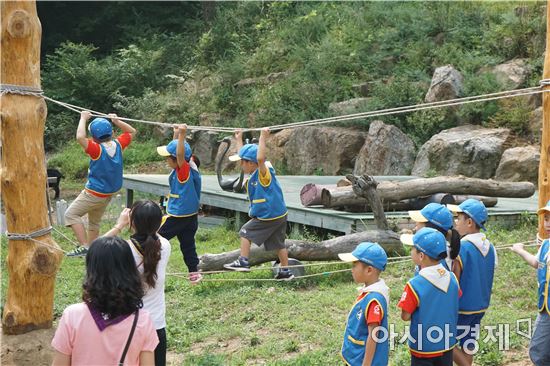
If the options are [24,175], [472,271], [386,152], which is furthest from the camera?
[386,152]

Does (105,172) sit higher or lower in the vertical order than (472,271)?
higher

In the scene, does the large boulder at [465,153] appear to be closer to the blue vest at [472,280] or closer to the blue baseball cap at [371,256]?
the blue vest at [472,280]

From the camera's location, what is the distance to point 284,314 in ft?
26.0

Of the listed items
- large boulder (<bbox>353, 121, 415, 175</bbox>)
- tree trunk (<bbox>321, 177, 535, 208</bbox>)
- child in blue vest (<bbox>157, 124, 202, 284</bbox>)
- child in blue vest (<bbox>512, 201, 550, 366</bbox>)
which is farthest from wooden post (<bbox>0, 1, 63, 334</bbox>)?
large boulder (<bbox>353, 121, 415, 175</bbox>)

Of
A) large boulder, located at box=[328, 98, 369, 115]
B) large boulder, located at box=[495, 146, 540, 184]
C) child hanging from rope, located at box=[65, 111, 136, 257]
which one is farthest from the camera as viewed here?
large boulder, located at box=[328, 98, 369, 115]

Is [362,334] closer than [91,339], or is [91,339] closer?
[91,339]

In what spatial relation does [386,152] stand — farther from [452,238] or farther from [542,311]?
[542,311]

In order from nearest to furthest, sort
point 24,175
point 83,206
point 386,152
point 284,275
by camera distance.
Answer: point 24,175
point 83,206
point 284,275
point 386,152

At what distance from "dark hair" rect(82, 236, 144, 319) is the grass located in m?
3.10

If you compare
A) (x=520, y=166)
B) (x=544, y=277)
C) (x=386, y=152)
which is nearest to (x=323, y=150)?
(x=386, y=152)

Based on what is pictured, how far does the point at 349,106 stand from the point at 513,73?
358 centimetres

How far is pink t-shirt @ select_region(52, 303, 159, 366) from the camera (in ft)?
11.8

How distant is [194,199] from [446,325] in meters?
3.52

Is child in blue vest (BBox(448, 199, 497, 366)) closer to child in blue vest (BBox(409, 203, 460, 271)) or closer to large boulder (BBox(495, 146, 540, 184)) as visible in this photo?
child in blue vest (BBox(409, 203, 460, 271))
